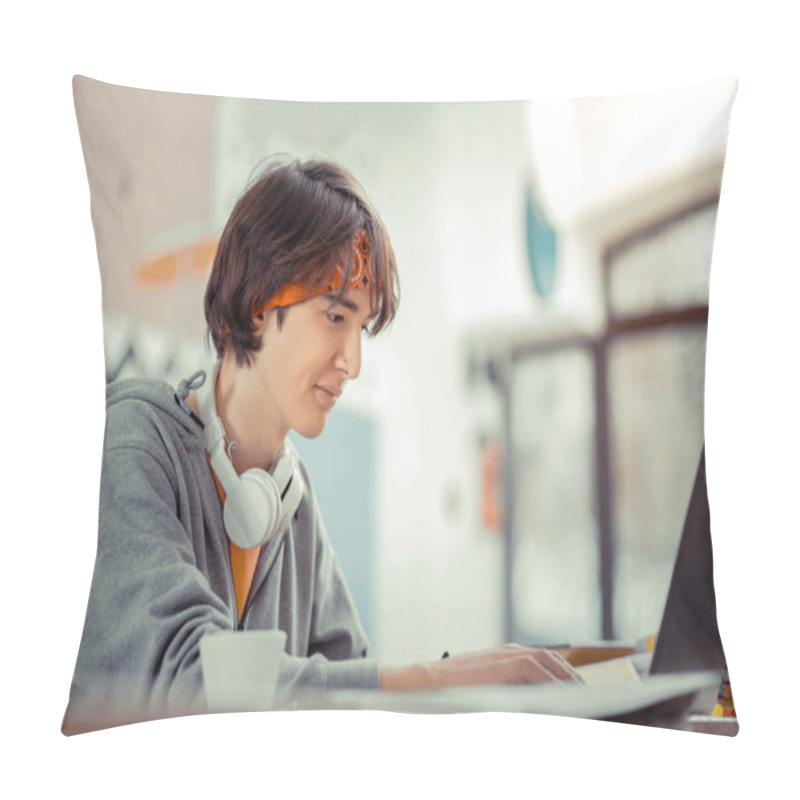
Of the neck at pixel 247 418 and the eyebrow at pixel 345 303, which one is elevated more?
the eyebrow at pixel 345 303

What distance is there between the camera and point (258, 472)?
6.01ft

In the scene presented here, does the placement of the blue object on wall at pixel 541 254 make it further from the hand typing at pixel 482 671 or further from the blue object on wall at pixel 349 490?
the hand typing at pixel 482 671

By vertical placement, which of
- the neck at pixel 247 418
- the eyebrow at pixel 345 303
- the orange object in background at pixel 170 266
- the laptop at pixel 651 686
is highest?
the orange object in background at pixel 170 266

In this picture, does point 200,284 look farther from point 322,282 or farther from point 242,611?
point 242,611

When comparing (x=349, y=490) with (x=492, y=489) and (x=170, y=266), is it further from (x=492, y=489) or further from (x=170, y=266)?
(x=170, y=266)

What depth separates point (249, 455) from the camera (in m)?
1.84

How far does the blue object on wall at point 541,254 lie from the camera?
1834mm

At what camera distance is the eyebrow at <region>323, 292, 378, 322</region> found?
6.01 ft

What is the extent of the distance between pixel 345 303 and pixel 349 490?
0.32m

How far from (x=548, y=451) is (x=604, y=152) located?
52 cm

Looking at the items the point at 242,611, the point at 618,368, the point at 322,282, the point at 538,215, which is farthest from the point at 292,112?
the point at 242,611

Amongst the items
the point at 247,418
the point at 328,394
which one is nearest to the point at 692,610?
the point at 328,394

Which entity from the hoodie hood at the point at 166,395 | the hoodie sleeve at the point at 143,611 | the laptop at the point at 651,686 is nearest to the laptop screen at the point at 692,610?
the laptop at the point at 651,686

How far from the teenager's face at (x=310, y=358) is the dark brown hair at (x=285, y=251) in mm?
21
